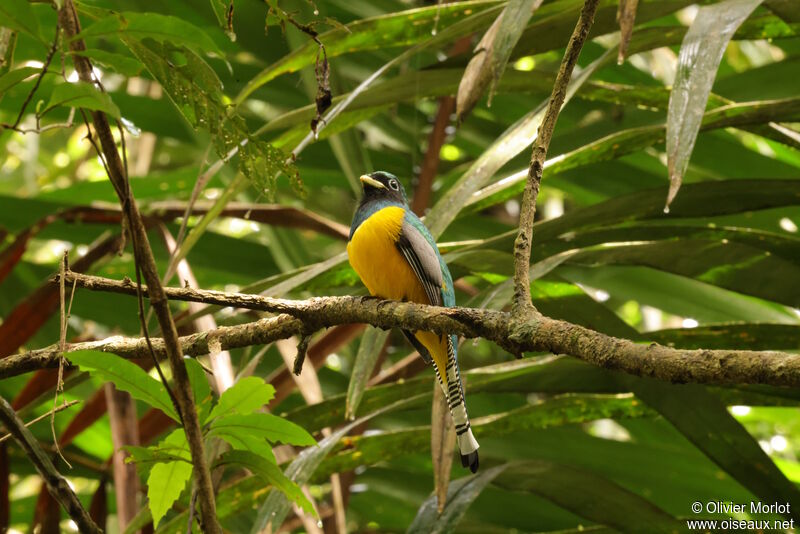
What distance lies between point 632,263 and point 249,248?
7.30ft

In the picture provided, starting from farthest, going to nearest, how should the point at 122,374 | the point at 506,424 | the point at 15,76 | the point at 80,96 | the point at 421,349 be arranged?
the point at 421,349 → the point at 506,424 → the point at 122,374 → the point at 15,76 → the point at 80,96

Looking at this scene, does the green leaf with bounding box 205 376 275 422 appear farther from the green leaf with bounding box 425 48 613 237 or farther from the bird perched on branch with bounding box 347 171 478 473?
the bird perched on branch with bounding box 347 171 478 473

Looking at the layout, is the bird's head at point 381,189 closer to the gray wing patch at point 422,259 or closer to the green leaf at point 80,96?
the gray wing patch at point 422,259

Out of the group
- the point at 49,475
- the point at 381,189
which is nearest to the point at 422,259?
the point at 381,189

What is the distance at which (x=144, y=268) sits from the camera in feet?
4.60

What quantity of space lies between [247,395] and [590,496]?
4.49ft

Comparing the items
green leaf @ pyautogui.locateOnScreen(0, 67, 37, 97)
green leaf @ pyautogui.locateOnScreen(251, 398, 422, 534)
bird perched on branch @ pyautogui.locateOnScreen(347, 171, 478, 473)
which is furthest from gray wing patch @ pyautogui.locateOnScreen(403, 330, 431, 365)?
green leaf @ pyautogui.locateOnScreen(0, 67, 37, 97)

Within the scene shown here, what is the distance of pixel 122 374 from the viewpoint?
1.61 metres

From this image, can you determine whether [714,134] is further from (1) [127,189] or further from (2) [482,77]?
(1) [127,189]

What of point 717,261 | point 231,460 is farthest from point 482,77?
point 231,460

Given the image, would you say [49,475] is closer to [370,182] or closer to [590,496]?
[590,496]

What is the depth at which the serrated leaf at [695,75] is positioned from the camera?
6.19ft

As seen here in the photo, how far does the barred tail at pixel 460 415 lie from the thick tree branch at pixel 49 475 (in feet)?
3.73

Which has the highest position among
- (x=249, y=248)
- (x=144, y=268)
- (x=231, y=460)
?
(x=249, y=248)
